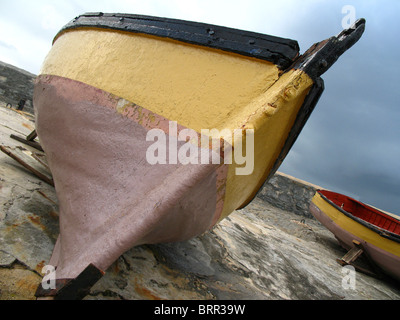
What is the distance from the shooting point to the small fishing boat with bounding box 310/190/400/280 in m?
4.12

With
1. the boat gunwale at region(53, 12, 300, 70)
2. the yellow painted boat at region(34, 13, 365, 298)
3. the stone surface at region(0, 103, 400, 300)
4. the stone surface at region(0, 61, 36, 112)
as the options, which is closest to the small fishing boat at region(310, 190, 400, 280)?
the stone surface at region(0, 103, 400, 300)

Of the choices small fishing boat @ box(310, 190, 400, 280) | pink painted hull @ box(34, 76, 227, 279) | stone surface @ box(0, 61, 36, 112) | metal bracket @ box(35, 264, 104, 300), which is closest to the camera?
metal bracket @ box(35, 264, 104, 300)

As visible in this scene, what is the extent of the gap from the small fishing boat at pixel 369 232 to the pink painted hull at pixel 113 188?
168 inches

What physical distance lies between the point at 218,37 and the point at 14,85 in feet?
26.4

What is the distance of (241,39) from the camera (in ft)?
4.35

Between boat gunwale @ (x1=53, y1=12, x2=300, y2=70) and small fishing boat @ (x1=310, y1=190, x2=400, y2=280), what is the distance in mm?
4375

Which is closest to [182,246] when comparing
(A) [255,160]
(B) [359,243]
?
(A) [255,160]

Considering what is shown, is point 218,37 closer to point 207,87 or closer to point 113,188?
point 207,87

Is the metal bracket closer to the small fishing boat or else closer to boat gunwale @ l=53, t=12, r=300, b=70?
boat gunwale @ l=53, t=12, r=300, b=70

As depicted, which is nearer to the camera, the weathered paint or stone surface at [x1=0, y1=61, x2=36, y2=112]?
the weathered paint

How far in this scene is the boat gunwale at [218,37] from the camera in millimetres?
1249

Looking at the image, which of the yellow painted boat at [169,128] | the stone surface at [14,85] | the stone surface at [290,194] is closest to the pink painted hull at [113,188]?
the yellow painted boat at [169,128]

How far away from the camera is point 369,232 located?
434 cm
